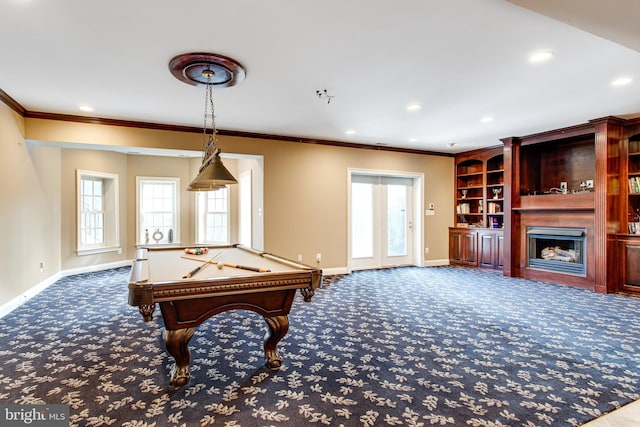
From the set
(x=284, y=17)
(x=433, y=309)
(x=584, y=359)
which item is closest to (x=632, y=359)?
(x=584, y=359)

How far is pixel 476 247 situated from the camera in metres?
7.18

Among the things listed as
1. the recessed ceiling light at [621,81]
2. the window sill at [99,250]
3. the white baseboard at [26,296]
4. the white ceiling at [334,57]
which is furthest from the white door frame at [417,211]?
the white baseboard at [26,296]

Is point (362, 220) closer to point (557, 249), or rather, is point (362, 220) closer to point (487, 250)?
point (487, 250)

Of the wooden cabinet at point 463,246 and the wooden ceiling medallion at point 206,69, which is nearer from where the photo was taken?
the wooden ceiling medallion at point 206,69

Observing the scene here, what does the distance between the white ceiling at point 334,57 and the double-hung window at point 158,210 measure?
Answer: 3.12 metres

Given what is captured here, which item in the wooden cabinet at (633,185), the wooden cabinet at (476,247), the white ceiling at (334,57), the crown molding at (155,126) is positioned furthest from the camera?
the wooden cabinet at (476,247)

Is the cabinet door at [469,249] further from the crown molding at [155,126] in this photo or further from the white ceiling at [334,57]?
the white ceiling at [334,57]

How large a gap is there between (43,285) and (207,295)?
477cm

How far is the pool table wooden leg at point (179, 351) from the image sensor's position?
2.33 m

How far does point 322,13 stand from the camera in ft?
7.76

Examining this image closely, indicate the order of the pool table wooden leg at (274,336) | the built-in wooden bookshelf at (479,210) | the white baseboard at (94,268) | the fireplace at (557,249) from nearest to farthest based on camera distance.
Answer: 1. the pool table wooden leg at (274,336)
2. the fireplace at (557,249)
3. the white baseboard at (94,268)
4. the built-in wooden bookshelf at (479,210)

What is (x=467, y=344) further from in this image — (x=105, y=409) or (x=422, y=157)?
(x=422, y=157)

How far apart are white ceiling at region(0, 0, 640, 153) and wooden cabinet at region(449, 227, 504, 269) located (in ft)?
8.33

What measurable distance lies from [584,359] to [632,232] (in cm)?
341
